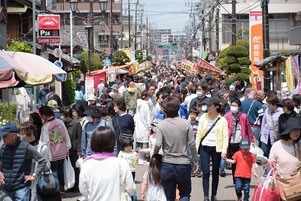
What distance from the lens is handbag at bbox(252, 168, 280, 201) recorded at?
786 cm

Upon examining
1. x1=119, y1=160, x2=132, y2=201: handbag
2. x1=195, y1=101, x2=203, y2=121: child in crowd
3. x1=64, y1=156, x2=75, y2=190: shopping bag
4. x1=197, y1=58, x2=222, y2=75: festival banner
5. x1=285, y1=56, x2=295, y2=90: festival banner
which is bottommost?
x1=64, y1=156, x2=75, y2=190: shopping bag

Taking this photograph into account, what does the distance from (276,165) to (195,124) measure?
553 centimetres

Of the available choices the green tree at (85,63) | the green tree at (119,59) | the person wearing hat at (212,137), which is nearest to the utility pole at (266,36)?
the person wearing hat at (212,137)

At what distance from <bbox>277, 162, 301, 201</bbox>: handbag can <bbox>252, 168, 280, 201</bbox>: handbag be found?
0.12 metres

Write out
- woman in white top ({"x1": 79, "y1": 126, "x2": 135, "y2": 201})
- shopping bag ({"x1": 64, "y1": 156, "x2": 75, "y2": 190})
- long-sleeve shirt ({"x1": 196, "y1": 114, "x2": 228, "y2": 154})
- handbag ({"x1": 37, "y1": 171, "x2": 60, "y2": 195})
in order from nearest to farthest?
1. woman in white top ({"x1": 79, "y1": 126, "x2": 135, "y2": 201})
2. handbag ({"x1": 37, "y1": 171, "x2": 60, "y2": 195})
3. long-sleeve shirt ({"x1": 196, "y1": 114, "x2": 228, "y2": 154})
4. shopping bag ({"x1": 64, "y1": 156, "x2": 75, "y2": 190})

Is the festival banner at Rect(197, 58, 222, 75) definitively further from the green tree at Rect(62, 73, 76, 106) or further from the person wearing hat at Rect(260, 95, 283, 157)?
the person wearing hat at Rect(260, 95, 283, 157)

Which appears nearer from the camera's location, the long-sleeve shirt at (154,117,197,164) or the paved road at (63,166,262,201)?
the long-sleeve shirt at (154,117,197,164)

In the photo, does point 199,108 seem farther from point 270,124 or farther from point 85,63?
point 85,63

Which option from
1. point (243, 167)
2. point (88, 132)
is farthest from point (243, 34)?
point (88, 132)

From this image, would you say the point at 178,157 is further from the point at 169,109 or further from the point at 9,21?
the point at 9,21

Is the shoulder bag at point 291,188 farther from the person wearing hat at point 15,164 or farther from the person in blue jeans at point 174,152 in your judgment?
the person wearing hat at point 15,164

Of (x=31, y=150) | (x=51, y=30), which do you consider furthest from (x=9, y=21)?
(x=31, y=150)

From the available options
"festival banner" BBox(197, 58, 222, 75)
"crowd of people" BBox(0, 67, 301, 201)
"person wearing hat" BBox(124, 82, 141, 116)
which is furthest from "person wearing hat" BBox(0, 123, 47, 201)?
"festival banner" BBox(197, 58, 222, 75)

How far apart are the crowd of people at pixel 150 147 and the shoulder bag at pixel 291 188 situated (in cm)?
30
